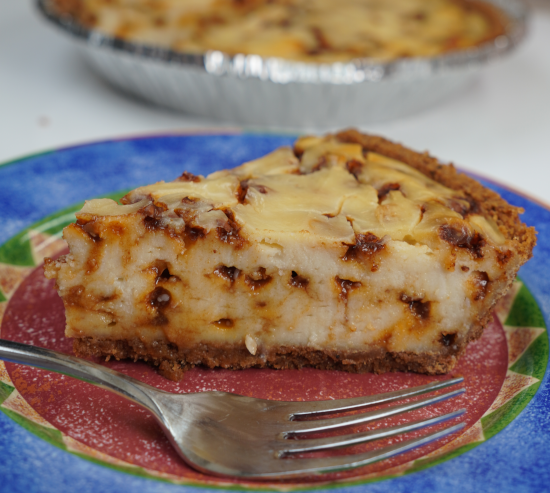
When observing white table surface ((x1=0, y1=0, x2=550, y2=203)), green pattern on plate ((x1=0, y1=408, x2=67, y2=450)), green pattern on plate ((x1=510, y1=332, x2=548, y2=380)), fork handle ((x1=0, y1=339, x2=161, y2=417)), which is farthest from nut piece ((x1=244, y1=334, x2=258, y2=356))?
white table surface ((x1=0, y1=0, x2=550, y2=203))

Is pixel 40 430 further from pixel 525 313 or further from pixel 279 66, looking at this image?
pixel 279 66

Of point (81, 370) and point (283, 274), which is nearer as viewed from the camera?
point (81, 370)

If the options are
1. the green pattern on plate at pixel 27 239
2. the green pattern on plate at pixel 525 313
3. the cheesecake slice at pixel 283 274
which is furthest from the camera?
the green pattern on plate at pixel 27 239

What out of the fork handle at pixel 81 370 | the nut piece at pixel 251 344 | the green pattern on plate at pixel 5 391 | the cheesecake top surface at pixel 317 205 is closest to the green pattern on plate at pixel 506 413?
the cheesecake top surface at pixel 317 205

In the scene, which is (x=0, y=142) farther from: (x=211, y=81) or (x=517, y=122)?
(x=517, y=122)

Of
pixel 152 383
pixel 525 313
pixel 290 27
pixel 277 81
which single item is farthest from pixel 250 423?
pixel 290 27

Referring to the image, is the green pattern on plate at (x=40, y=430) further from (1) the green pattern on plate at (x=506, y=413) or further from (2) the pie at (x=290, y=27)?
(2) the pie at (x=290, y=27)
